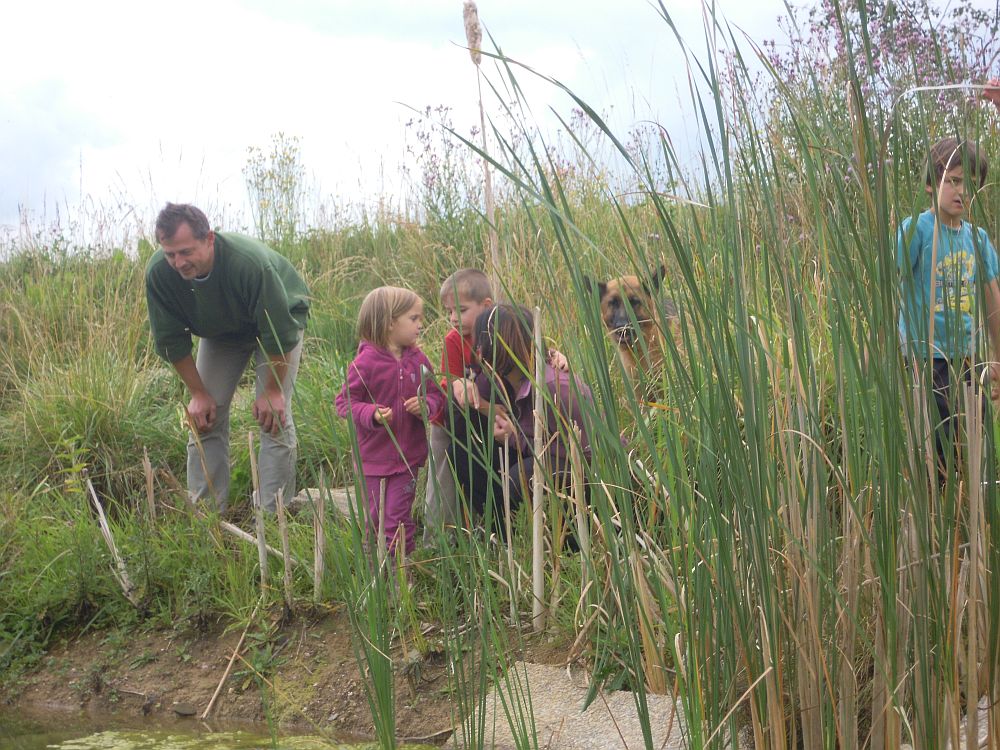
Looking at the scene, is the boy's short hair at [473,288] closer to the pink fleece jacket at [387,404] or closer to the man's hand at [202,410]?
the pink fleece jacket at [387,404]

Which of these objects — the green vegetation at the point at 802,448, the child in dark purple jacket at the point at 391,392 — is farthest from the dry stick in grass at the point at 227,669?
the green vegetation at the point at 802,448

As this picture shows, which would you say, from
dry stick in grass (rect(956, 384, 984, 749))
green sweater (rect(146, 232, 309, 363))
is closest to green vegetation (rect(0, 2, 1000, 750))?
dry stick in grass (rect(956, 384, 984, 749))

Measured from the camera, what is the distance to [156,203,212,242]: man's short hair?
14.0ft

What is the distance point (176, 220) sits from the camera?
4285 mm

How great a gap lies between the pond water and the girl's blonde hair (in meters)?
1.41

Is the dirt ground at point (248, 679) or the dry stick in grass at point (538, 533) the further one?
the dirt ground at point (248, 679)

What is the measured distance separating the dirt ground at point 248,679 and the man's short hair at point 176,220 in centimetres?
159

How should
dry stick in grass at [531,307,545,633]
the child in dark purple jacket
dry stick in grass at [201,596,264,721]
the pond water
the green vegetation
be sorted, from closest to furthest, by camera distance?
the green vegetation → dry stick in grass at [531,307,545,633] → the pond water → dry stick in grass at [201,596,264,721] → the child in dark purple jacket

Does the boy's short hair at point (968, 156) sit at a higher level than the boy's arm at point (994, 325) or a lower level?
higher

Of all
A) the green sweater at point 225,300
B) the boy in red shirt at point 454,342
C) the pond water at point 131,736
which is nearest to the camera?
the pond water at point 131,736

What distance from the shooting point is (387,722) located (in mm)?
1859

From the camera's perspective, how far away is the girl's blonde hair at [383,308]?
376cm

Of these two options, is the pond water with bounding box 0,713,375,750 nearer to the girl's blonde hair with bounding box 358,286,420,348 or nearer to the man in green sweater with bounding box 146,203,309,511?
the man in green sweater with bounding box 146,203,309,511

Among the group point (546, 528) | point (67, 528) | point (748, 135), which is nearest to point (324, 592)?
point (546, 528)
